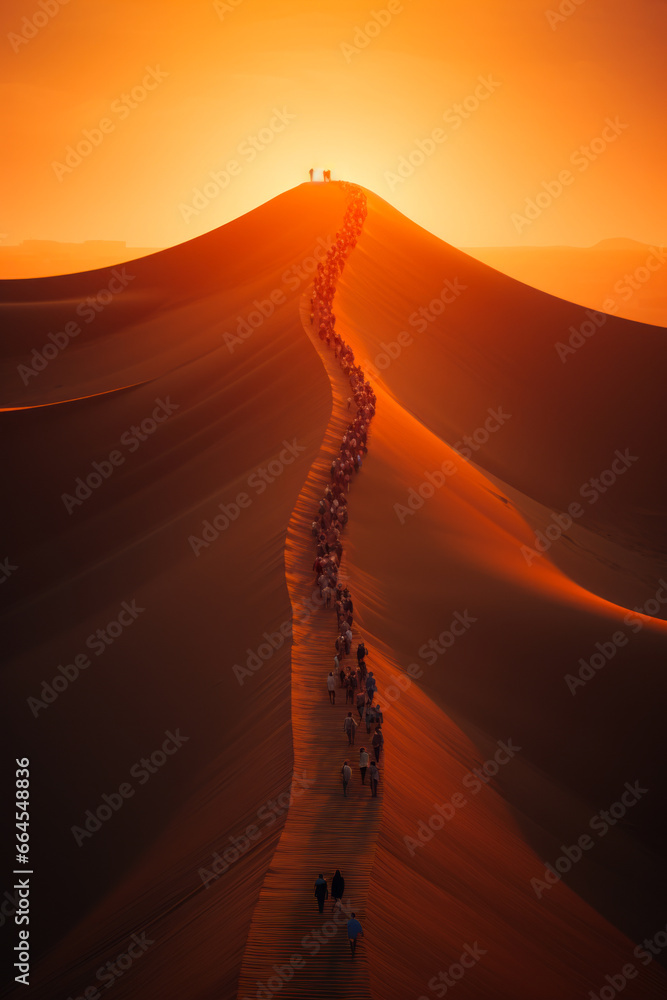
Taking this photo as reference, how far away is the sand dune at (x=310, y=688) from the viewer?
32.3ft

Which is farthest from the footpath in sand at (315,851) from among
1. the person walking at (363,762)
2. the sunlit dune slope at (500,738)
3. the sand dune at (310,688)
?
the sunlit dune slope at (500,738)

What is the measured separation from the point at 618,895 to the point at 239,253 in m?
48.0

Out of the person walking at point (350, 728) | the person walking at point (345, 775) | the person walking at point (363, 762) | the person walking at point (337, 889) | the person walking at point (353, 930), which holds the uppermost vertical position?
the person walking at point (350, 728)

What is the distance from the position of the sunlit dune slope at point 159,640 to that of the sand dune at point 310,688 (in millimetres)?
68

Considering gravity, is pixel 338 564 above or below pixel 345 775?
above

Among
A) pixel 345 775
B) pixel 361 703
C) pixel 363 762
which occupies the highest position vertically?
pixel 361 703

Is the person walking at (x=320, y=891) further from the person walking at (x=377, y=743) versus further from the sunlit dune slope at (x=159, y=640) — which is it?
the person walking at (x=377, y=743)

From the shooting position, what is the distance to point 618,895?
12547mm

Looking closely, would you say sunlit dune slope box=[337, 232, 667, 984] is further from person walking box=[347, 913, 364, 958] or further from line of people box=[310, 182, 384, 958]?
line of people box=[310, 182, 384, 958]

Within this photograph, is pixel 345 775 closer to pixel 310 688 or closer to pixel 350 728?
pixel 350 728

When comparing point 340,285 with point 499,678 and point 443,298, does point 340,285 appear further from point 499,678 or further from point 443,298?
point 499,678

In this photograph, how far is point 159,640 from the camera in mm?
16734

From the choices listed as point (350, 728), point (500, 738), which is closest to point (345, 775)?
point (350, 728)

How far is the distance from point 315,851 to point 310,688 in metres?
3.61
